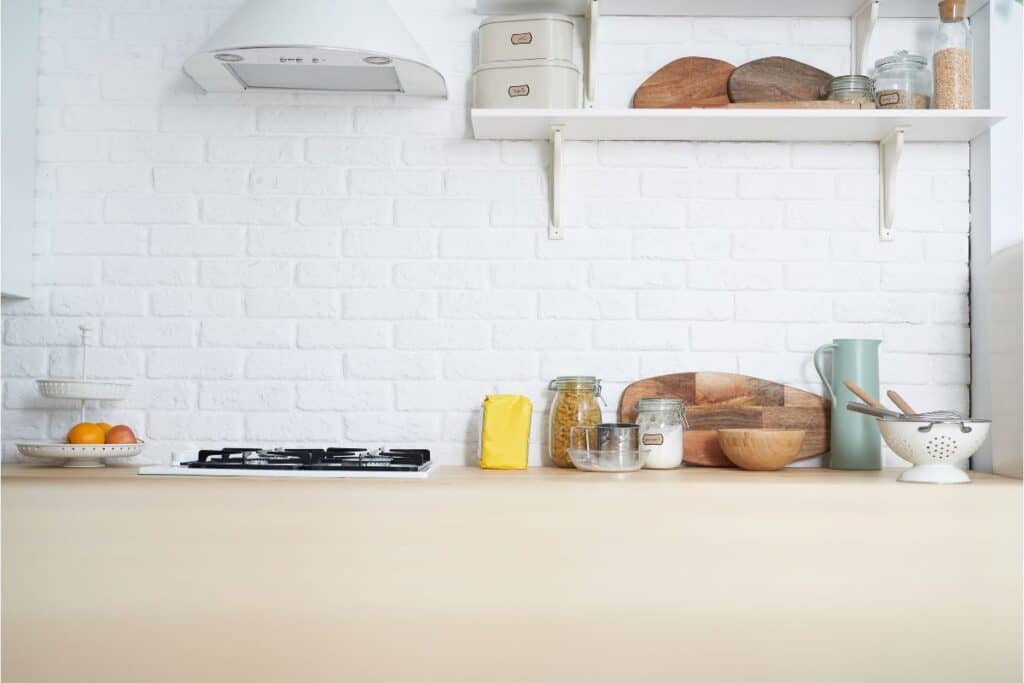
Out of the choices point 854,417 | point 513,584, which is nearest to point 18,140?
point 513,584

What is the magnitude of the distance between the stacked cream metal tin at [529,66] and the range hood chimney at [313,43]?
0.14 m

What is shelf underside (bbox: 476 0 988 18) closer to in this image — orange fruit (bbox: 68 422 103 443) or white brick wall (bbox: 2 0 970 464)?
white brick wall (bbox: 2 0 970 464)

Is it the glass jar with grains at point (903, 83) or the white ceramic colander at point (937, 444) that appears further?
the glass jar with grains at point (903, 83)

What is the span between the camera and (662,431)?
235cm

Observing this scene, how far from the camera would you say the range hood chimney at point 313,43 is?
6.84 feet

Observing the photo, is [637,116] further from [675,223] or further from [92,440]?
[92,440]

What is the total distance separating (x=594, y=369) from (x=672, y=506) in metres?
0.63

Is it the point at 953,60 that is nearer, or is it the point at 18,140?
the point at 953,60

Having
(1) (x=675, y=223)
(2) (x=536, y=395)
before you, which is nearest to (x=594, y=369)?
(2) (x=536, y=395)

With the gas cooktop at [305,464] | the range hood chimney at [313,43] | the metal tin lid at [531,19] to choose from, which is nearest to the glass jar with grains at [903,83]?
the metal tin lid at [531,19]

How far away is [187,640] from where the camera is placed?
6.40 feet

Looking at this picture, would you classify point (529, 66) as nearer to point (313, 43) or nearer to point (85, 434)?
point (313, 43)

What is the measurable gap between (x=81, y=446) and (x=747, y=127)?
6.10ft

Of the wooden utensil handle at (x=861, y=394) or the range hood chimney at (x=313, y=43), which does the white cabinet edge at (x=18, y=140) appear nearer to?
the range hood chimney at (x=313, y=43)
